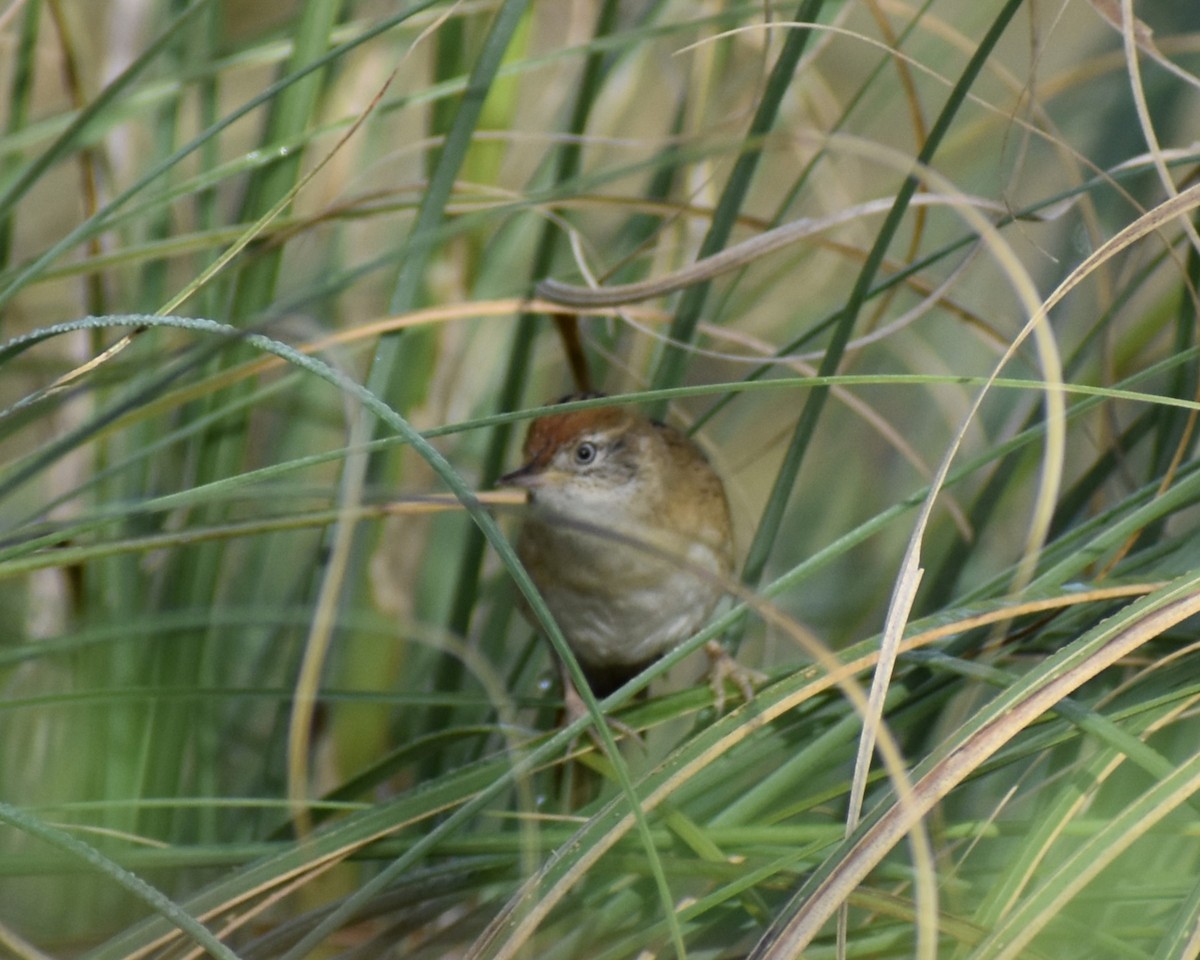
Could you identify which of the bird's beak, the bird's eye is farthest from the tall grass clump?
the bird's eye

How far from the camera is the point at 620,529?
302 cm

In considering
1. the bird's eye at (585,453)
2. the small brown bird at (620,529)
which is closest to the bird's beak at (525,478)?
the small brown bird at (620,529)

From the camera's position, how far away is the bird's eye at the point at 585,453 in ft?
9.76

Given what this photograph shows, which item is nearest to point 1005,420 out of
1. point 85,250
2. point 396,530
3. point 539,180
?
point 539,180

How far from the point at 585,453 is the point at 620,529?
19cm

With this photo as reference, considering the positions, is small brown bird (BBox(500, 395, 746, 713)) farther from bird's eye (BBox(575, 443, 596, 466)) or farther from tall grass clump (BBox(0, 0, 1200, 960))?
tall grass clump (BBox(0, 0, 1200, 960))

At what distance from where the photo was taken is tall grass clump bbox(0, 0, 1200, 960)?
1767mm

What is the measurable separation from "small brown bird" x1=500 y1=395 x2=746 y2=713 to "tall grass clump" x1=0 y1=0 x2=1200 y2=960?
5.7 inches

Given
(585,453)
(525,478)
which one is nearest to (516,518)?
(525,478)

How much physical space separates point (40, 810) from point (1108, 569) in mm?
1732

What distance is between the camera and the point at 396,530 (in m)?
3.42

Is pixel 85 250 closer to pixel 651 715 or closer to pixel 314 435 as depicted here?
pixel 314 435

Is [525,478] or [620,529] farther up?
[525,478]

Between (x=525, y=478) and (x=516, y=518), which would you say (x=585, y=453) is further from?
(x=516, y=518)
